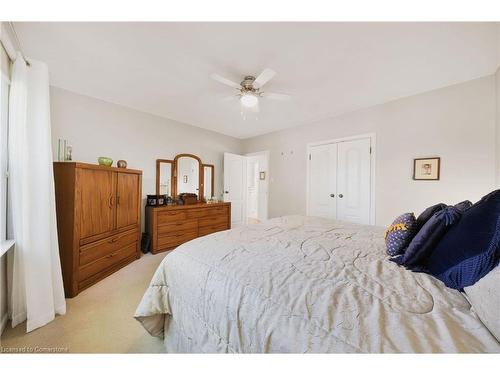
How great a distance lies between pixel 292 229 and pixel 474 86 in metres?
2.68

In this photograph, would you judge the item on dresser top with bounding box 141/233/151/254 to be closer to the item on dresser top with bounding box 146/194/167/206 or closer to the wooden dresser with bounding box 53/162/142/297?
the wooden dresser with bounding box 53/162/142/297

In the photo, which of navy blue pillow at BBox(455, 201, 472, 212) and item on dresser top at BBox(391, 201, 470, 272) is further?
navy blue pillow at BBox(455, 201, 472, 212)

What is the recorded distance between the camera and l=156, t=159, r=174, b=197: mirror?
11.4 ft

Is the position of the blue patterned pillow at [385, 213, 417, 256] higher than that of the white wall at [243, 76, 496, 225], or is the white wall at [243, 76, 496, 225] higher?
the white wall at [243, 76, 496, 225]

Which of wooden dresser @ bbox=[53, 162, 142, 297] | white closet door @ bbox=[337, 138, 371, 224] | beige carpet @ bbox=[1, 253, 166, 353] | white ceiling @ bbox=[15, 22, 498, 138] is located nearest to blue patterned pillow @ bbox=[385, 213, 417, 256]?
white ceiling @ bbox=[15, 22, 498, 138]

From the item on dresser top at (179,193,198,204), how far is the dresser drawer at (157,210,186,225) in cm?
34

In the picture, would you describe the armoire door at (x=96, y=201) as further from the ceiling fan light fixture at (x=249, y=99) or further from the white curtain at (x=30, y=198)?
the ceiling fan light fixture at (x=249, y=99)

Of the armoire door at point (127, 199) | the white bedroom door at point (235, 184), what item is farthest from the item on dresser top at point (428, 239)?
the white bedroom door at point (235, 184)

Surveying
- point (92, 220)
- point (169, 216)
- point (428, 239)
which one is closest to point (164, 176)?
point (169, 216)

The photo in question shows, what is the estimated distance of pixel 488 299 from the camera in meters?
0.62

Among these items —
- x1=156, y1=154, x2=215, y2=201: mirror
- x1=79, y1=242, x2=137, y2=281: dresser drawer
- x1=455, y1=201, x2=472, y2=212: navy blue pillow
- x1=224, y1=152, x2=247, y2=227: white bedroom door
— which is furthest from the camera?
x1=224, y1=152, x2=247, y2=227: white bedroom door

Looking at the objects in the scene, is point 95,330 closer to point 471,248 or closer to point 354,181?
point 471,248
